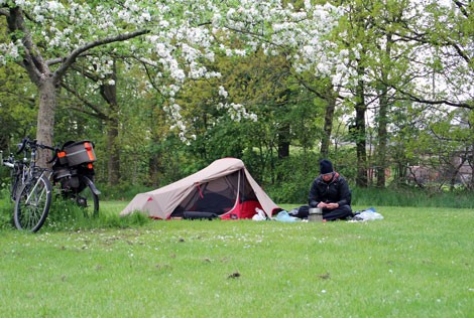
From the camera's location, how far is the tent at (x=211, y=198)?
10.7m

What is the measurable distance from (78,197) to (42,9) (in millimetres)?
2771

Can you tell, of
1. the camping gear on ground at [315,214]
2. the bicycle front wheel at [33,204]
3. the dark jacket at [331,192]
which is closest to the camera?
the bicycle front wheel at [33,204]

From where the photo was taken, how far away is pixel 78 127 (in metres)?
21.0

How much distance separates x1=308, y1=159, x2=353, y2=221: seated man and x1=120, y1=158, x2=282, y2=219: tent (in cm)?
106

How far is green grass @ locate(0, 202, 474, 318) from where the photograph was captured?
13.9 feet

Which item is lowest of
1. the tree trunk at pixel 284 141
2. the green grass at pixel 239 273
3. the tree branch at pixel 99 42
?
the green grass at pixel 239 273

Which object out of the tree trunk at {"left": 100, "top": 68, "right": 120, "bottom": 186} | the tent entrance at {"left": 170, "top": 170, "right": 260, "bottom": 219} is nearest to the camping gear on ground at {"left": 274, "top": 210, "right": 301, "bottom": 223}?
the tent entrance at {"left": 170, "top": 170, "right": 260, "bottom": 219}

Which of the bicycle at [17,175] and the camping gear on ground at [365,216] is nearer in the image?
the bicycle at [17,175]

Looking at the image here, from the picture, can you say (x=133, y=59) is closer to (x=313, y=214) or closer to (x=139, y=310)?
(x=313, y=214)

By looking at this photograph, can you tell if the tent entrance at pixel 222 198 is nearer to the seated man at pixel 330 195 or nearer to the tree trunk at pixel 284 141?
the seated man at pixel 330 195

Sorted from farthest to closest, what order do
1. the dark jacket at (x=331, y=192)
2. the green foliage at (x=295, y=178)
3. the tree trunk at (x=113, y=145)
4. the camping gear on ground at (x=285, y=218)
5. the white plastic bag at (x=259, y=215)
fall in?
the tree trunk at (x=113, y=145) < the green foliage at (x=295, y=178) < the white plastic bag at (x=259, y=215) < the dark jacket at (x=331, y=192) < the camping gear on ground at (x=285, y=218)

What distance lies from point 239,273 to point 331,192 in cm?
521

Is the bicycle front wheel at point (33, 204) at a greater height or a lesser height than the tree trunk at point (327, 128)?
lesser

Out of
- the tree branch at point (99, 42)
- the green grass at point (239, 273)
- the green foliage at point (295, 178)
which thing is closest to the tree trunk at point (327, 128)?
the green foliage at point (295, 178)
